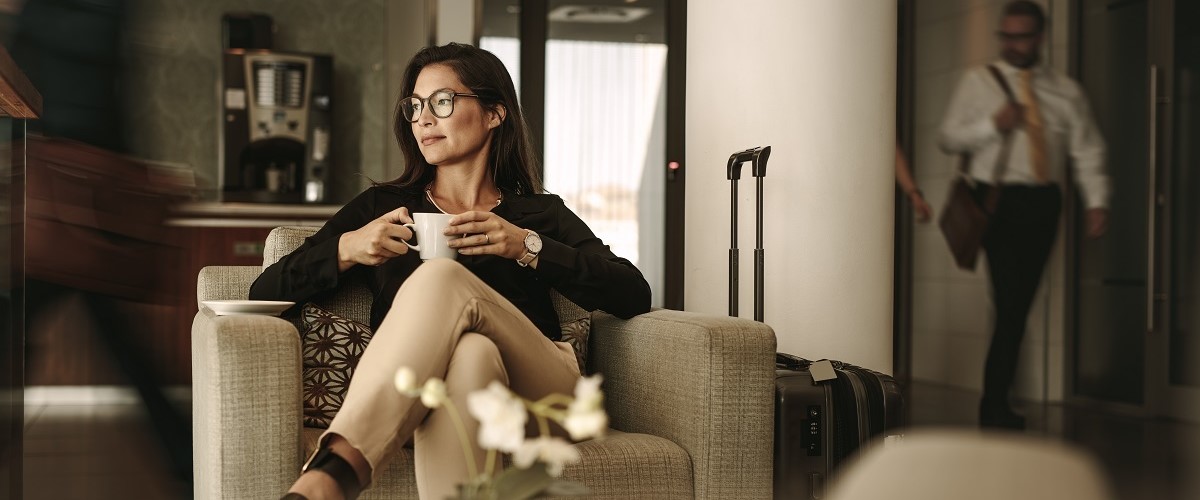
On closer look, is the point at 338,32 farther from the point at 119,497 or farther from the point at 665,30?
the point at 119,497

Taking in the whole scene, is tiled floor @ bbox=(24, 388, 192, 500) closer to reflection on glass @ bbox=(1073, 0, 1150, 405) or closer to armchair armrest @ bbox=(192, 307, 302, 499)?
armchair armrest @ bbox=(192, 307, 302, 499)

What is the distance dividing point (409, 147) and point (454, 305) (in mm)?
826

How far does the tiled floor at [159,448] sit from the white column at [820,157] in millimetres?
933

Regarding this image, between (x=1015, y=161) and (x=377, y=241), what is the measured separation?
3295 mm

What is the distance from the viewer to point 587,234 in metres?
2.43

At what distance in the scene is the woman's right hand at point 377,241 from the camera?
2004mm

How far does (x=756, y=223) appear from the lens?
294 centimetres

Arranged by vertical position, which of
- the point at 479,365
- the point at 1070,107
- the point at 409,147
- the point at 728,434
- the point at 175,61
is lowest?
the point at 728,434

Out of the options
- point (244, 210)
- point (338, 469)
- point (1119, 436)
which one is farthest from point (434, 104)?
point (244, 210)

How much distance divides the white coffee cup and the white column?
4.36ft

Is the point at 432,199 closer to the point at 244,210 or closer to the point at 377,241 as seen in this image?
the point at 377,241

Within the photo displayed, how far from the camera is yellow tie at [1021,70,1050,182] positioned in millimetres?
4422

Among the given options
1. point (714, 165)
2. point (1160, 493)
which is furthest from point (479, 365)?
point (1160, 493)

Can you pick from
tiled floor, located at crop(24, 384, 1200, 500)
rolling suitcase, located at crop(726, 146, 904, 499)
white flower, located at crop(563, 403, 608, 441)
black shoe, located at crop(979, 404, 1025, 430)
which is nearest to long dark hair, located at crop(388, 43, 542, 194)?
rolling suitcase, located at crop(726, 146, 904, 499)
